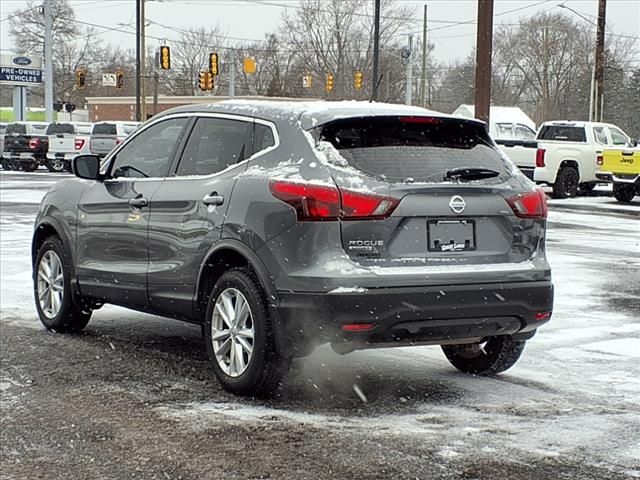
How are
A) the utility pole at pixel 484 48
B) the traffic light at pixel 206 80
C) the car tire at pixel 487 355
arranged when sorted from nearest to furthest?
the car tire at pixel 487 355 → the utility pole at pixel 484 48 → the traffic light at pixel 206 80

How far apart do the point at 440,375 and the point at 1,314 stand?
3.95 m

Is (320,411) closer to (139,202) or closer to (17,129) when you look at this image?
(139,202)

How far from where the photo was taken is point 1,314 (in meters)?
8.38

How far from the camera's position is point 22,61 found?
5472cm

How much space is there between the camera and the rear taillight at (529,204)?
5.71 m

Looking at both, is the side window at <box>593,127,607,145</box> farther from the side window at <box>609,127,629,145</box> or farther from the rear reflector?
the rear reflector

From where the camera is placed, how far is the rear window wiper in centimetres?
557

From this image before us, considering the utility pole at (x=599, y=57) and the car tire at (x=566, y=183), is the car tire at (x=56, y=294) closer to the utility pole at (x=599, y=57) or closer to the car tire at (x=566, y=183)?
the car tire at (x=566, y=183)

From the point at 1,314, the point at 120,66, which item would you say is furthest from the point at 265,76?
the point at 1,314

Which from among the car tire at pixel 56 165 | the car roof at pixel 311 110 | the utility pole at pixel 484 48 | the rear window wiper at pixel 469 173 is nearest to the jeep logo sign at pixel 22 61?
the car tire at pixel 56 165

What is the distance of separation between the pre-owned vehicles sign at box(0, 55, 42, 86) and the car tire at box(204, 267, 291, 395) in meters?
50.8

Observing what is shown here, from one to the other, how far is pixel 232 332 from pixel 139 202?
134 cm

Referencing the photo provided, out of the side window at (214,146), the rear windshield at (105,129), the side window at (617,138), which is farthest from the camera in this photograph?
the rear windshield at (105,129)

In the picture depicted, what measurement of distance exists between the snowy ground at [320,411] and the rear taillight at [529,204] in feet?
3.49
